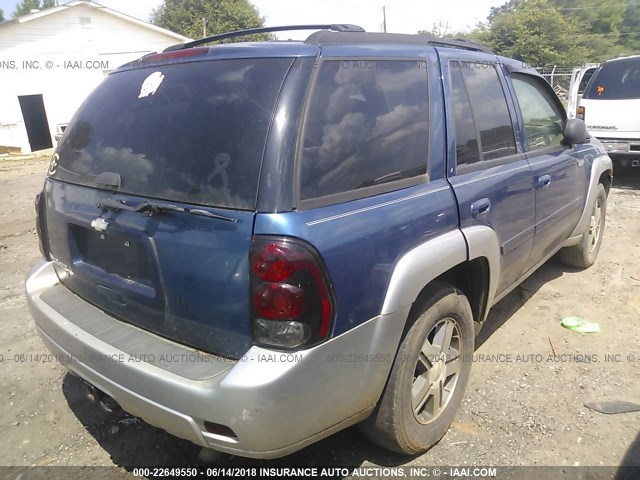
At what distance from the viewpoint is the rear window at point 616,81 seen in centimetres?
797

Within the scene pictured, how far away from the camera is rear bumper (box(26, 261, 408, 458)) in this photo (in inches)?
66.7

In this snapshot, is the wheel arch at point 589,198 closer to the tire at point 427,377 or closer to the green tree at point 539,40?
the tire at point 427,377

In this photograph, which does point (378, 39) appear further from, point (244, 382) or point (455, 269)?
point (244, 382)

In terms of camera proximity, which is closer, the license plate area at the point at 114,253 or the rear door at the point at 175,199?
the rear door at the point at 175,199

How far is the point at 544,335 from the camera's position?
3631mm

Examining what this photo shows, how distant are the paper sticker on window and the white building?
18067mm

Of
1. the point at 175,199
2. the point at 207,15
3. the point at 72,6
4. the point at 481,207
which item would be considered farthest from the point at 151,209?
the point at 207,15

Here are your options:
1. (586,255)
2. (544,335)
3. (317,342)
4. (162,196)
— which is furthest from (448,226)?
(586,255)

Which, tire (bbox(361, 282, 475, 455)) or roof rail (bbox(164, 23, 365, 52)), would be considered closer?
tire (bbox(361, 282, 475, 455))

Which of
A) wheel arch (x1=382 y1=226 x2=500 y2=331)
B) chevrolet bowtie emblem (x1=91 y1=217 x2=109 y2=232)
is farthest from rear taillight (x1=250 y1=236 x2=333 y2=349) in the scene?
chevrolet bowtie emblem (x1=91 y1=217 x2=109 y2=232)

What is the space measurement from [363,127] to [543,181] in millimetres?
1808

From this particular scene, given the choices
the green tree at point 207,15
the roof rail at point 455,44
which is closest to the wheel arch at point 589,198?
the roof rail at point 455,44

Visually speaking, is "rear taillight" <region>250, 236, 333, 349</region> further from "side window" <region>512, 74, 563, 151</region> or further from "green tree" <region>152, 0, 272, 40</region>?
"green tree" <region>152, 0, 272, 40</region>

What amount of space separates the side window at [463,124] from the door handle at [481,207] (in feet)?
0.72
